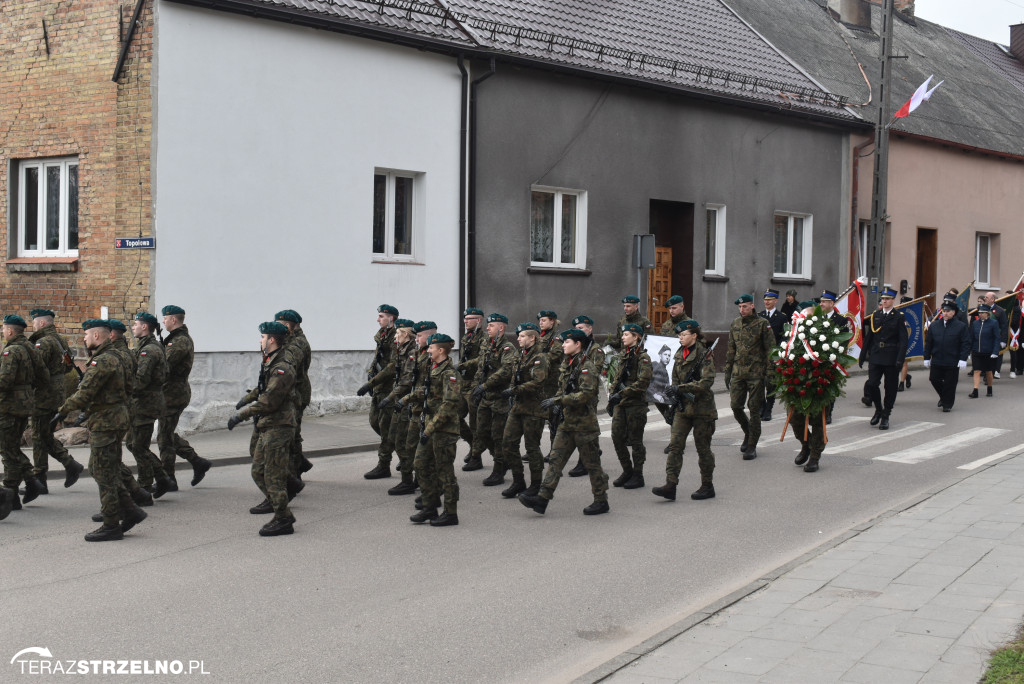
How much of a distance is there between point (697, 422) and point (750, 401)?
9.04 ft

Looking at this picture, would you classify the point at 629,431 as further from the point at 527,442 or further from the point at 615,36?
the point at 615,36

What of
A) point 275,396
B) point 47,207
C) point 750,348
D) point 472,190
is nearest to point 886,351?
point 750,348

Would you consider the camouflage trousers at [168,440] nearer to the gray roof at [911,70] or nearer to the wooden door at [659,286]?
the wooden door at [659,286]

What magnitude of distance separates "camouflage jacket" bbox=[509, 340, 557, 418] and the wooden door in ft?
38.4

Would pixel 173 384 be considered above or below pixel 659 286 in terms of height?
below

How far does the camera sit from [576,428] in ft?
32.4

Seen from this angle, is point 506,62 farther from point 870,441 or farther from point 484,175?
point 870,441

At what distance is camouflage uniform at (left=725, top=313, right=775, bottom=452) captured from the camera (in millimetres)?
13094

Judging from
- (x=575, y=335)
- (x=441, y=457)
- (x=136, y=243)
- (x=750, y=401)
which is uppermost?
(x=136, y=243)

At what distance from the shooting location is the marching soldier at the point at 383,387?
37.8ft

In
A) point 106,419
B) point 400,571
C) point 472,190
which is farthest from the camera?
point 472,190

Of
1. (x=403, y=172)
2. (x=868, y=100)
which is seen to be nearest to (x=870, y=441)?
(x=403, y=172)

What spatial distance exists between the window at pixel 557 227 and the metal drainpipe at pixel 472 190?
4.96ft

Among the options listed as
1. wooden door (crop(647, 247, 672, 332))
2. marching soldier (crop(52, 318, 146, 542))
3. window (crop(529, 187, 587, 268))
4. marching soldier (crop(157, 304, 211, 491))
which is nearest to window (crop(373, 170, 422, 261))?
window (crop(529, 187, 587, 268))
